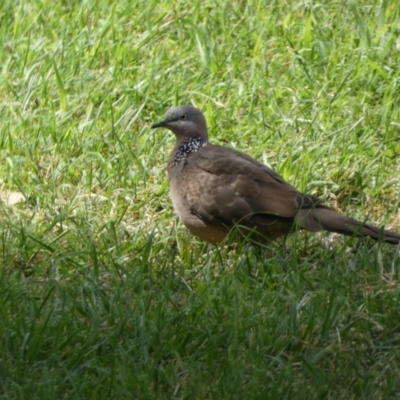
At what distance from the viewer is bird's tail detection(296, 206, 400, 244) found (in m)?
6.21

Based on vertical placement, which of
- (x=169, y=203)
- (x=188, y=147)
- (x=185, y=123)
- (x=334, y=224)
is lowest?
(x=169, y=203)

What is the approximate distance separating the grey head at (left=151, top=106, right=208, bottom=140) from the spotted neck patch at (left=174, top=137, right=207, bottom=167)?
1.1 inches

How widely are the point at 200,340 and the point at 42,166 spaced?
8.47 feet

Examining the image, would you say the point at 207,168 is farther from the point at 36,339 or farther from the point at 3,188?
the point at 36,339

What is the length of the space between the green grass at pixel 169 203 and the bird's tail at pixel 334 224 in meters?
0.12

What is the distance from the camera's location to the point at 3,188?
7.12 metres

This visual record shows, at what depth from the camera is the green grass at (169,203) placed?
193 inches

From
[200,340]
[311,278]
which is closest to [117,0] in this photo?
[311,278]

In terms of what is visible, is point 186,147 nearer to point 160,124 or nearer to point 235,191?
point 160,124

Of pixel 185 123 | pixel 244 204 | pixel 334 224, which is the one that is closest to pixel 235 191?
pixel 244 204

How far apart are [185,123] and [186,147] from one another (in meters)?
0.16

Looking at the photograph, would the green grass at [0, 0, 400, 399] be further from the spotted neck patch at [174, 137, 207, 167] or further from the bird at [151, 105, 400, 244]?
the spotted neck patch at [174, 137, 207, 167]

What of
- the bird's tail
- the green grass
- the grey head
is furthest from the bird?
the grey head

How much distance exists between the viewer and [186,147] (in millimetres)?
7098
